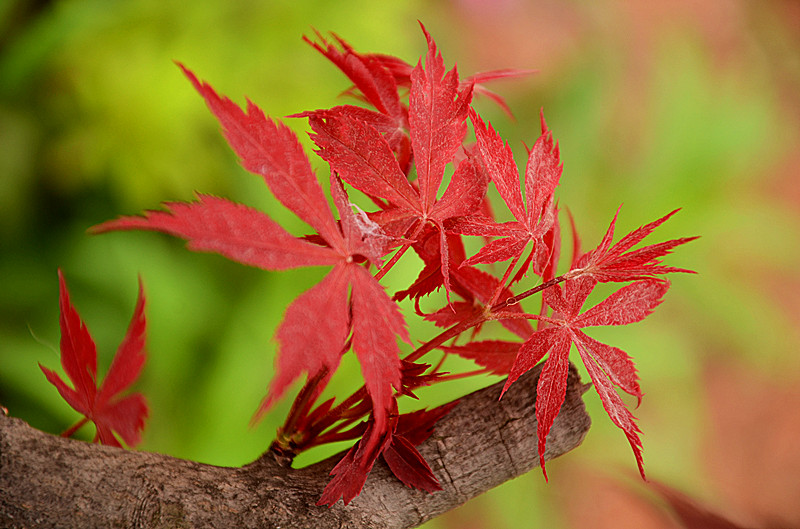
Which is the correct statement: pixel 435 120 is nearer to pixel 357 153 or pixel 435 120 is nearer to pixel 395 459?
pixel 357 153

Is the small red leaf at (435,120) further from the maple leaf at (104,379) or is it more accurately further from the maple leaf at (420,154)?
the maple leaf at (104,379)

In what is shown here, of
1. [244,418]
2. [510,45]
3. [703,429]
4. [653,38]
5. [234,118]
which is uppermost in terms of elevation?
[510,45]

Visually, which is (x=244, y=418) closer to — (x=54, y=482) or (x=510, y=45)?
(x=54, y=482)

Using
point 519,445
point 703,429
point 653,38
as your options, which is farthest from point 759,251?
point 519,445

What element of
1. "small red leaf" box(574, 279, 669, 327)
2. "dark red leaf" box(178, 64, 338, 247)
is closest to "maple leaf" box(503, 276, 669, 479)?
"small red leaf" box(574, 279, 669, 327)

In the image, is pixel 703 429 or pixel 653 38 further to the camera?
pixel 653 38

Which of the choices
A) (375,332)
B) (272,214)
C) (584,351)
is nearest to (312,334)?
(375,332)
